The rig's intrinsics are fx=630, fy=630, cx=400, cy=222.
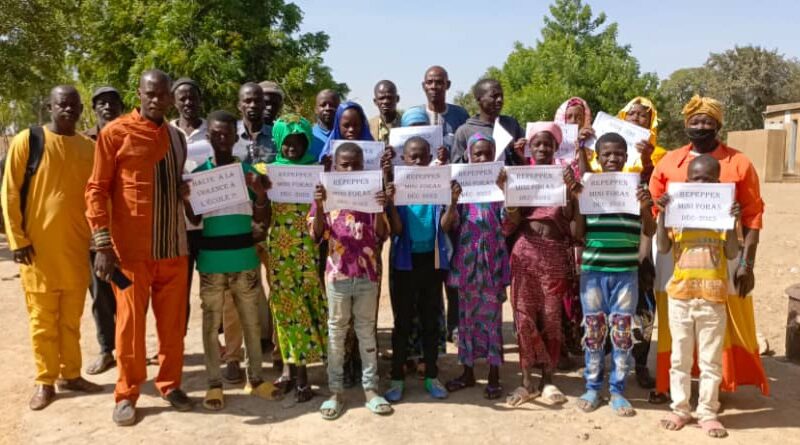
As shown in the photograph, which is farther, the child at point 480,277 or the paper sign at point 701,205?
the child at point 480,277

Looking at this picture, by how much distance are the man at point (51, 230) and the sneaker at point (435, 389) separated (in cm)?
283

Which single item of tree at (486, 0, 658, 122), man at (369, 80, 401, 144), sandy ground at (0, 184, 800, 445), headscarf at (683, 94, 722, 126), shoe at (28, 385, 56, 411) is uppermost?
tree at (486, 0, 658, 122)

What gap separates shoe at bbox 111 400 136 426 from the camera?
4438mm

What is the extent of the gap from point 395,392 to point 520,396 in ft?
3.12

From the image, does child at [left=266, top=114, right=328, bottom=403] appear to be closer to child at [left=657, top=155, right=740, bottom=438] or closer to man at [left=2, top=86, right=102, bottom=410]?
man at [left=2, top=86, right=102, bottom=410]

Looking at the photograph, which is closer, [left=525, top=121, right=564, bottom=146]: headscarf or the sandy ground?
the sandy ground

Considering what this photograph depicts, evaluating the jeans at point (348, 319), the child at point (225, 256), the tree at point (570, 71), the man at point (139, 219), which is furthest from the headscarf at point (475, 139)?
the tree at point (570, 71)

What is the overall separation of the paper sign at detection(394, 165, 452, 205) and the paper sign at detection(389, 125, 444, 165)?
392 mm

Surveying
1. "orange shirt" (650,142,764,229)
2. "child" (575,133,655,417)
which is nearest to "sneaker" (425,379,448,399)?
"child" (575,133,655,417)

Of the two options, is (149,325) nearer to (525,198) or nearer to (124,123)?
(124,123)

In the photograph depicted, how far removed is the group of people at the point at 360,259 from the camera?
4.36 m

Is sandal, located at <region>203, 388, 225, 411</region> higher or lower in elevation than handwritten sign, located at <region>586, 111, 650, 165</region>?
lower

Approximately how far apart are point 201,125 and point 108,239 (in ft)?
4.74

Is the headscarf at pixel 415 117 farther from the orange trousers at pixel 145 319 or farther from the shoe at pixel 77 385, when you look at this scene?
the shoe at pixel 77 385
